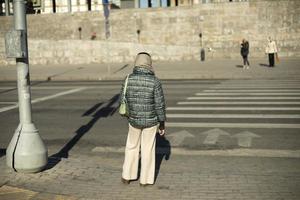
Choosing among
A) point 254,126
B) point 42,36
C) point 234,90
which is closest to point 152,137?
point 254,126

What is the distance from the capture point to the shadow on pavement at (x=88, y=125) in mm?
7361

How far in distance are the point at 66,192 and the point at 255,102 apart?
8.50m

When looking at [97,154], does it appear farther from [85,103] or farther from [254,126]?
[85,103]

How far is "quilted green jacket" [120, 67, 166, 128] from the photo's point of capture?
5.88 meters

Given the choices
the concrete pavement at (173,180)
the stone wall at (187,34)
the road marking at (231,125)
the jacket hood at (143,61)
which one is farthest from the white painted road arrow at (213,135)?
the stone wall at (187,34)

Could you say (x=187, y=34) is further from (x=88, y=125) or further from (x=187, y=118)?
(x=88, y=125)

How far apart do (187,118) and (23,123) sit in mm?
5141

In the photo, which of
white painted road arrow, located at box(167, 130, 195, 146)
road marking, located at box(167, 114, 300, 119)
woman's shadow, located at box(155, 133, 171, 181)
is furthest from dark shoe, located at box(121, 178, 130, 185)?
road marking, located at box(167, 114, 300, 119)

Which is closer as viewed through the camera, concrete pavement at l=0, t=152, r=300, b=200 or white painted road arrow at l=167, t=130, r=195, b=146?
concrete pavement at l=0, t=152, r=300, b=200

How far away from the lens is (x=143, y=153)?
606cm

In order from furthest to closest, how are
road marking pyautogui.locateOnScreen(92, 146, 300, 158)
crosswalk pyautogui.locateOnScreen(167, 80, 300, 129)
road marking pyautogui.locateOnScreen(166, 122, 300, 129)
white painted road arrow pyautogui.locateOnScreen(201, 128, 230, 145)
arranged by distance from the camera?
crosswalk pyautogui.locateOnScreen(167, 80, 300, 129) → road marking pyautogui.locateOnScreen(166, 122, 300, 129) → white painted road arrow pyautogui.locateOnScreen(201, 128, 230, 145) → road marking pyautogui.locateOnScreen(92, 146, 300, 158)

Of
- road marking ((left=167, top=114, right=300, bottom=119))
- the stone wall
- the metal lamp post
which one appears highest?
the stone wall

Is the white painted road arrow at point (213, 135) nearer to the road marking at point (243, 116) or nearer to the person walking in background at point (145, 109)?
the road marking at point (243, 116)

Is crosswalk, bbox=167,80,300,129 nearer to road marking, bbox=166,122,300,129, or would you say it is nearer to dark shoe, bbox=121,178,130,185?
road marking, bbox=166,122,300,129
